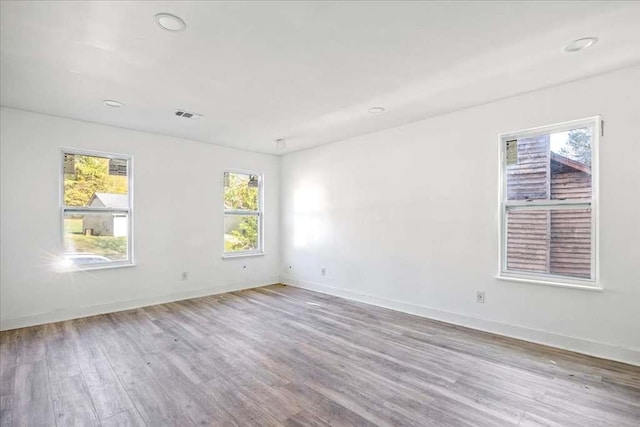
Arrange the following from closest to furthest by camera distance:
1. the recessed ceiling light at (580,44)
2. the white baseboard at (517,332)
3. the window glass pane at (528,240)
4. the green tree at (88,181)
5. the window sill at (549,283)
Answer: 1. the recessed ceiling light at (580,44)
2. the white baseboard at (517,332)
3. the window sill at (549,283)
4. the window glass pane at (528,240)
5. the green tree at (88,181)

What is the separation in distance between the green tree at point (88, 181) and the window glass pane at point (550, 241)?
502 cm

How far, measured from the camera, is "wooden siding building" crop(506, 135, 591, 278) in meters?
2.99

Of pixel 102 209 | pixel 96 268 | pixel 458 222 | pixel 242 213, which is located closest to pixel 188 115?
pixel 102 209

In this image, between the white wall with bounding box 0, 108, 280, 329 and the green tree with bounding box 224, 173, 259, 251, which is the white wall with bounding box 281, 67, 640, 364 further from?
the white wall with bounding box 0, 108, 280, 329

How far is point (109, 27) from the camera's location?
2.10m

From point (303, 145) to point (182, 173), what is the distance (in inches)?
78.7

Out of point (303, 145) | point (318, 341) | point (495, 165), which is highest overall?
point (303, 145)

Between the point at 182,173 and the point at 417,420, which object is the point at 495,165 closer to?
the point at 417,420

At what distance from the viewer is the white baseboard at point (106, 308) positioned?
3654 mm

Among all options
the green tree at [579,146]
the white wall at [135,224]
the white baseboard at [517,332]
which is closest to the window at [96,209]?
the white wall at [135,224]

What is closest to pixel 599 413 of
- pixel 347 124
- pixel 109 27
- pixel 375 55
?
pixel 375 55

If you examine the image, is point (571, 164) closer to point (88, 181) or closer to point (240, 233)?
point (240, 233)

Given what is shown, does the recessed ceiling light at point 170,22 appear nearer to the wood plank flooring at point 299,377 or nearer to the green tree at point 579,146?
the wood plank flooring at point 299,377

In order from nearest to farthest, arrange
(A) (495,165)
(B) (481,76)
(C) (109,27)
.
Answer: (C) (109,27)
(B) (481,76)
(A) (495,165)
